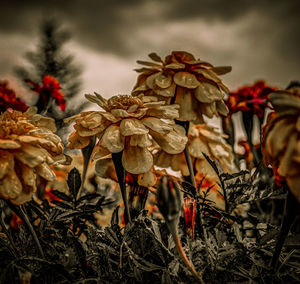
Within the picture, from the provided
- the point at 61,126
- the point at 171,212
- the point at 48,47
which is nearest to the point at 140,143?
the point at 171,212

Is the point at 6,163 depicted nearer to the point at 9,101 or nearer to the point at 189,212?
the point at 189,212

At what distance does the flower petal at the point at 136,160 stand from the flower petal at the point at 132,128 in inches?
1.5

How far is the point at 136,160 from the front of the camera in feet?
1.35

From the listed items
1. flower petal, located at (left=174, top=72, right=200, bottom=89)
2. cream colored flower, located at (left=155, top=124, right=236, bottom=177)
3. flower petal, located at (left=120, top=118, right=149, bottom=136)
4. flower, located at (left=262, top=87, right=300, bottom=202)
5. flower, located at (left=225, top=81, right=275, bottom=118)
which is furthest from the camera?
flower, located at (left=225, top=81, right=275, bottom=118)

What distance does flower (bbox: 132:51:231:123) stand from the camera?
0.50 meters

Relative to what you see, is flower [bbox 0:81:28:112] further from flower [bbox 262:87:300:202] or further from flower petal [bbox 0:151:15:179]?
flower [bbox 262:87:300:202]

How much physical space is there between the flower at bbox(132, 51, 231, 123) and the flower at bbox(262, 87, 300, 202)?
21cm

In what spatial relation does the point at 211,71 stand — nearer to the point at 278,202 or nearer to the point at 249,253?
the point at 249,253

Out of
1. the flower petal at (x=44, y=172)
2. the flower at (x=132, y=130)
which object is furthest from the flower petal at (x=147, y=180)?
the flower petal at (x=44, y=172)

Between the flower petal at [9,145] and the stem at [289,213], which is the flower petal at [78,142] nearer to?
the flower petal at [9,145]

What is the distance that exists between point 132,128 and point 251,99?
0.53 meters

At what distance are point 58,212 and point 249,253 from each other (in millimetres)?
303

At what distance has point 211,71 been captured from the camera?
1.71 ft

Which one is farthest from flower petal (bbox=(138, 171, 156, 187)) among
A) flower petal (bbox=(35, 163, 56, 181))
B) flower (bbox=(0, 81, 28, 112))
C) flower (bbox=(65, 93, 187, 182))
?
flower (bbox=(0, 81, 28, 112))
